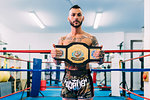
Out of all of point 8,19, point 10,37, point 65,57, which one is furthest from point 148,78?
point 10,37

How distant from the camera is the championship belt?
155cm

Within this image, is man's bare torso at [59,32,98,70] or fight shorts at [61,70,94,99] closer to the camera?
fight shorts at [61,70,94,99]

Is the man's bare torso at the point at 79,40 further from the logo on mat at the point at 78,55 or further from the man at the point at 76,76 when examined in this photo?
the logo on mat at the point at 78,55

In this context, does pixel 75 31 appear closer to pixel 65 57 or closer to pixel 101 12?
pixel 65 57

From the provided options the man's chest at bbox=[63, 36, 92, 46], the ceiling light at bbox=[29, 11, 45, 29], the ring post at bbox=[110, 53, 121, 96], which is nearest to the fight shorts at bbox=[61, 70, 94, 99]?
the man's chest at bbox=[63, 36, 92, 46]

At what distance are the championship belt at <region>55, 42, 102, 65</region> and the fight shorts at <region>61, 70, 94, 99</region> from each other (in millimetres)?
119

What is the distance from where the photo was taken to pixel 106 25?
7.89 m

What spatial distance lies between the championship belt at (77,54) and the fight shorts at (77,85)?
4.7 inches

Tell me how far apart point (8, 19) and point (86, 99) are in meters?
6.34

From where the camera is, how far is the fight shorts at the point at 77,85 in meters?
1.55

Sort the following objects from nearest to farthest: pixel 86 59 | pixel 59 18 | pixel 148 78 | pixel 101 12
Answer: pixel 86 59
pixel 148 78
pixel 101 12
pixel 59 18

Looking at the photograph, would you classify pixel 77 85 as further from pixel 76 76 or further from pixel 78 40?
pixel 78 40

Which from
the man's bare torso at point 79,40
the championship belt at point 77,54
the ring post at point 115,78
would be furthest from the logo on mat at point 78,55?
the ring post at point 115,78

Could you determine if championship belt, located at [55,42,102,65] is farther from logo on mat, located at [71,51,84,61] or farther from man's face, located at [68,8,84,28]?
man's face, located at [68,8,84,28]
